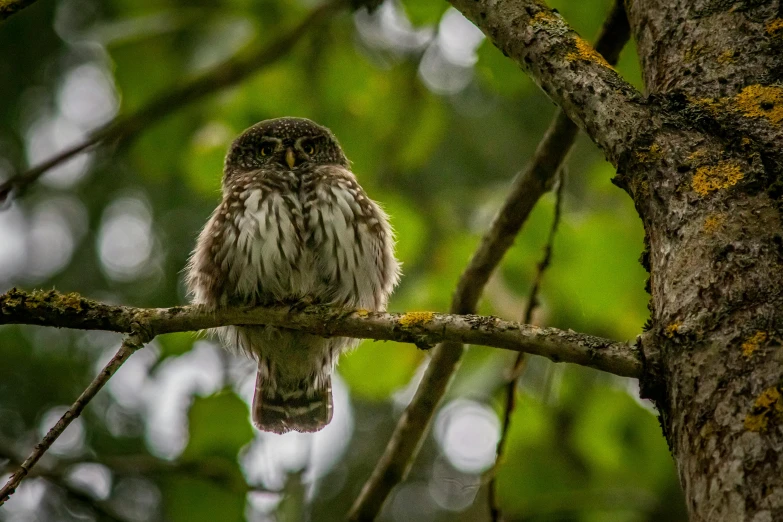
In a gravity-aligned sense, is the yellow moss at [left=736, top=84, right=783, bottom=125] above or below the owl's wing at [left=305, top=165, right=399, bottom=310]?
below

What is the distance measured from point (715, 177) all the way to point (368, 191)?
2.92 m

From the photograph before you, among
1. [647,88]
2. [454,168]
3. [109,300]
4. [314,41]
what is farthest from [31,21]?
[647,88]

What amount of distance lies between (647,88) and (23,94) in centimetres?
545

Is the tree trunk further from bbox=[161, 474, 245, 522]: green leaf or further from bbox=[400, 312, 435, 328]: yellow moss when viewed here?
bbox=[161, 474, 245, 522]: green leaf

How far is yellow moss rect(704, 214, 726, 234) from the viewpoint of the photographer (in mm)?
1904

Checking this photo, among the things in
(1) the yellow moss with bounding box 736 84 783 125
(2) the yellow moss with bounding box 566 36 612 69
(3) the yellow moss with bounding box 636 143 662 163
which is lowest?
(3) the yellow moss with bounding box 636 143 662 163

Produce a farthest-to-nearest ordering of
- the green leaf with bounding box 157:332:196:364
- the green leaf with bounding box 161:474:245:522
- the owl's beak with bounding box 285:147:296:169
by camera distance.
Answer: the owl's beak with bounding box 285:147:296:169 < the green leaf with bounding box 157:332:196:364 < the green leaf with bounding box 161:474:245:522

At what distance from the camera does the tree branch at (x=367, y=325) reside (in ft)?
6.38

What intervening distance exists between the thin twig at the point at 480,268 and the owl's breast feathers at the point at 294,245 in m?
0.67

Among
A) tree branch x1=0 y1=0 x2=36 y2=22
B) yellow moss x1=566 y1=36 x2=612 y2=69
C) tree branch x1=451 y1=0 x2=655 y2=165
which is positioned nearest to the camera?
tree branch x1=451 y1=0 x2=655 y2=165

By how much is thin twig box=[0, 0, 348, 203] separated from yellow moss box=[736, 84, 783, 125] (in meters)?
2.33

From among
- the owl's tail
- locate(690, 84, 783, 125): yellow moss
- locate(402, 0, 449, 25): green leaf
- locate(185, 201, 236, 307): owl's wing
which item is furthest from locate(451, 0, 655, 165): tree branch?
the owl's tail

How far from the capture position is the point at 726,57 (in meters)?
2.19

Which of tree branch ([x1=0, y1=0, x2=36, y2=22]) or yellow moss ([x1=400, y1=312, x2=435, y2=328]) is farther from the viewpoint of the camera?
tree branch ([x1=0, y1=0, x2=36, y2=22])
